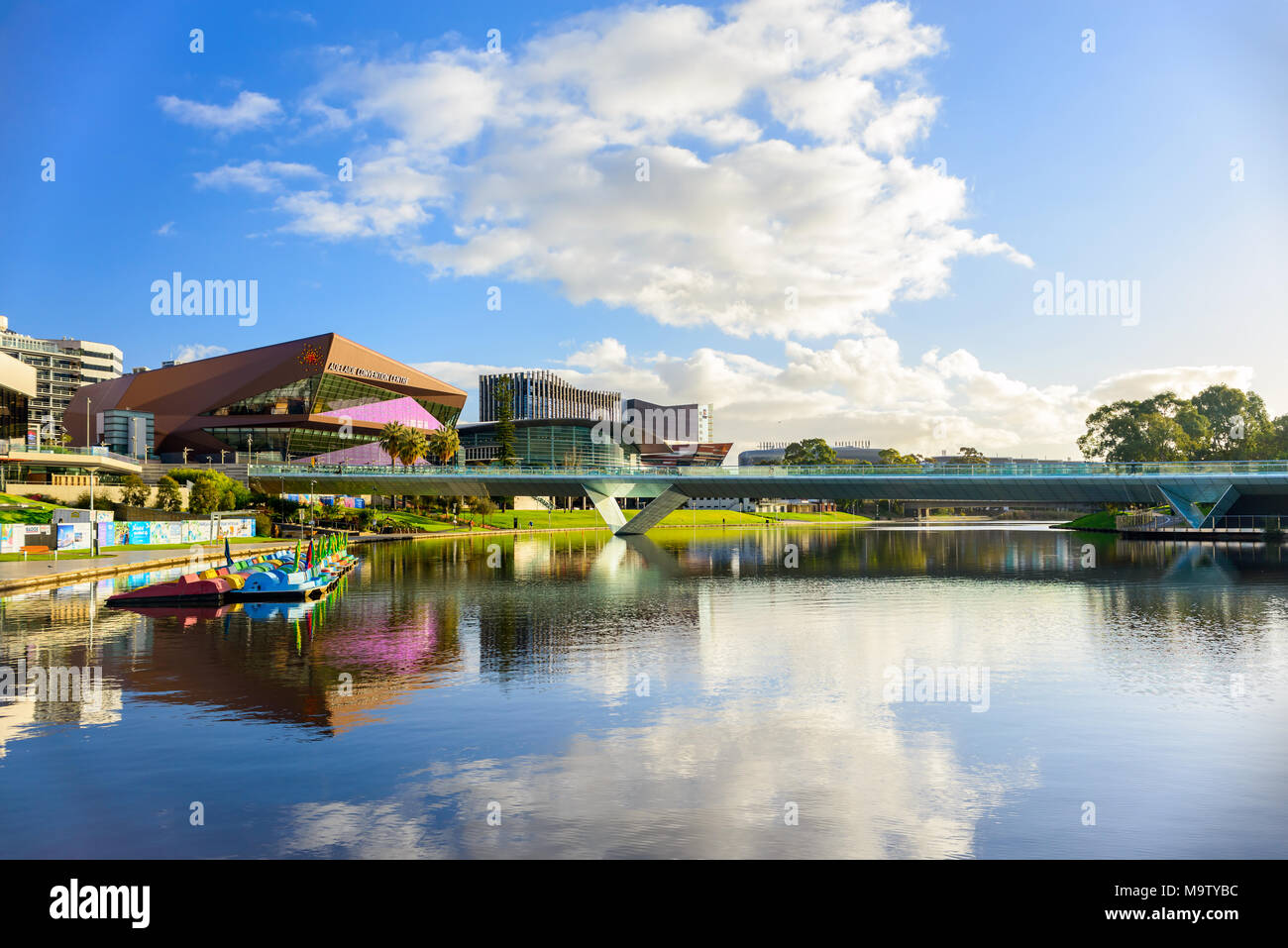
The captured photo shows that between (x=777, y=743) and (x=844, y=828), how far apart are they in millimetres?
4402

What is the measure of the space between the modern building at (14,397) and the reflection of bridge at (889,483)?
3015cm

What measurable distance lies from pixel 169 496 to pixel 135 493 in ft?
13.2

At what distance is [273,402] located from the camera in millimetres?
155875

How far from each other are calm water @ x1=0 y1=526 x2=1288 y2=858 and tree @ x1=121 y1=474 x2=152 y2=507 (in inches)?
2433

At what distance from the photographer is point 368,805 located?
1324cm

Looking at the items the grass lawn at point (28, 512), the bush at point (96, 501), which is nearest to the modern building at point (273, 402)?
the bush at point (96, 501)

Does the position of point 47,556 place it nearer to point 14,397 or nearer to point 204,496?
point 204,496

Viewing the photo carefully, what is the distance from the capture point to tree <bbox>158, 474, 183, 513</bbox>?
316 feet

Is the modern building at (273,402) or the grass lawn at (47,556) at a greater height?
the modern building at (273,402)

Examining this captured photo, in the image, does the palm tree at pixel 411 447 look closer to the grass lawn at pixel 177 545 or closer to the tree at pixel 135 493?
the tree at pixel 135 493

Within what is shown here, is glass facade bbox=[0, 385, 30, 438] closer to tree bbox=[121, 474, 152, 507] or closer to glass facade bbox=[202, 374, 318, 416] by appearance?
tree bbox=[121, 474, 152, 507]

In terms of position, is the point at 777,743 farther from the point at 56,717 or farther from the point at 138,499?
the point at 138,499

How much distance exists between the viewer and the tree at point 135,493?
303ft
